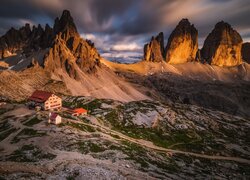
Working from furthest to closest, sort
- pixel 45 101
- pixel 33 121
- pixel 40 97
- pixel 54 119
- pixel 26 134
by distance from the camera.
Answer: pixel 40 97, pixel 45 101, pixel 33 121, pixel 54 119, pixel 26 134

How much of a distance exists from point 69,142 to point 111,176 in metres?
27.8

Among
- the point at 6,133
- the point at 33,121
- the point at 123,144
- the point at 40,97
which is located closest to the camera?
the point at 6,133

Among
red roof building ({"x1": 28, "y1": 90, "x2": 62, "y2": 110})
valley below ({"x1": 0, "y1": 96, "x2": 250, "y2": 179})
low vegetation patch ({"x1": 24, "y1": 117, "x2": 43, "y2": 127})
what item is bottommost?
valley below ({"x1": 0, "y1": 96, "x2": 250, "y2": 179})

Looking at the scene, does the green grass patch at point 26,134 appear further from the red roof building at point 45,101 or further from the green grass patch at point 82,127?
the red roof building at point 45,101

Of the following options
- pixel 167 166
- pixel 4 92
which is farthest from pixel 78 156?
pixel 4 92

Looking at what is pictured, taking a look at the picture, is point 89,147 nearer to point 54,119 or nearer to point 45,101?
point 54,119


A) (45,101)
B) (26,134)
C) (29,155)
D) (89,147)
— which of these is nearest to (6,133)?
(26,134)

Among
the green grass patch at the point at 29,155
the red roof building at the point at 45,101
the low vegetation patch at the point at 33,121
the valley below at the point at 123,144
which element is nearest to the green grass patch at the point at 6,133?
the valley below at the point at 123,144

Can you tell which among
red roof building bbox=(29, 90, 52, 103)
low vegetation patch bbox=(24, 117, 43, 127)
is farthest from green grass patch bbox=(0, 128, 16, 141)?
red roof building bbox=(29, 90, 52, 103)

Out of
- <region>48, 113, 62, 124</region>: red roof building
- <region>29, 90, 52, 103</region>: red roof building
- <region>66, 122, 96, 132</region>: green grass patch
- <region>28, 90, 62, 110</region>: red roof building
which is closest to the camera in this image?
<region>48, 113, 62, 124</region>: red roof building

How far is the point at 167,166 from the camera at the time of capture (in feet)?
242

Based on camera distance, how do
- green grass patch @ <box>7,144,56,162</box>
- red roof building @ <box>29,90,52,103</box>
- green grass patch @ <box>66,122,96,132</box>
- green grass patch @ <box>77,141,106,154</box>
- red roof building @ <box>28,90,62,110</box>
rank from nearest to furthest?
green grass patch @ <box>7,144,56,162</box> < green grass patch @ <box>77,141,106,154</box> < green grass patch @ <box>66,122,96,132</box> < red roof building @ <box>28,90,62,110</box> < red roof building @ <box>29,90,52,103</box>

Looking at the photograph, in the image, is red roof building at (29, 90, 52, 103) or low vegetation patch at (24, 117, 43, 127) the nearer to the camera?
low vegetation patch at (24, 117, 43, 127)

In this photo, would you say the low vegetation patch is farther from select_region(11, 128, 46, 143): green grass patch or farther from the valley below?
select_region(11, 128, 46, 143): green grass patch
